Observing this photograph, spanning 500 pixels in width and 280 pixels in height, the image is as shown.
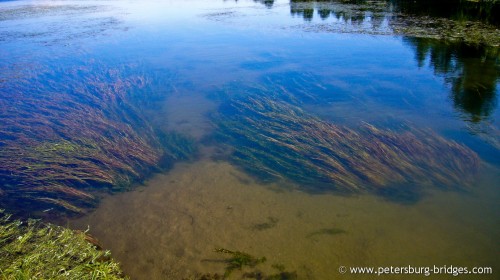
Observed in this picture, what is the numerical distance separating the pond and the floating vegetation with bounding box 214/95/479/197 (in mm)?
38

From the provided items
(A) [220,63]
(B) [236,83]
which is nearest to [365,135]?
(B) [236,83]

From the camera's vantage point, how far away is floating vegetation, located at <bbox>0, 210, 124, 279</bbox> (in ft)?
11.6

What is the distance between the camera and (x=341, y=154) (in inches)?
252

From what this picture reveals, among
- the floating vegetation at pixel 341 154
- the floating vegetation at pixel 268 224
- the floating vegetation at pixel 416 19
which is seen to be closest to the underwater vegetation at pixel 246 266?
the floating vegetation at pixel 268 224

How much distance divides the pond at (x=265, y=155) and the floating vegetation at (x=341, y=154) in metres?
0.04

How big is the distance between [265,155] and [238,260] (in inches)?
109

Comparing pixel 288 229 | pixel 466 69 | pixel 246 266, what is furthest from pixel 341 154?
pixel 466 69

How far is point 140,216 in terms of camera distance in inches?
211

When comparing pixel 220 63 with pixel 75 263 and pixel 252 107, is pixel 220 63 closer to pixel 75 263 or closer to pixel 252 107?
pixel 252 107

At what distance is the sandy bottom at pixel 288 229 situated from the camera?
4324mm

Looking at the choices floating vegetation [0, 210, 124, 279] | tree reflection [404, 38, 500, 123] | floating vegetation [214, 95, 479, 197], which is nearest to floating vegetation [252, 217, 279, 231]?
floating vegetation [214, 95, 479, 197]

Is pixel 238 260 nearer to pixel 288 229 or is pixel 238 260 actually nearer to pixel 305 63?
pixel 288 229

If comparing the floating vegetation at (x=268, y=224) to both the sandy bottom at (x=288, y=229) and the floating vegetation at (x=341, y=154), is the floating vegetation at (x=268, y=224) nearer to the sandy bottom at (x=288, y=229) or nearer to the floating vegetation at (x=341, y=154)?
the sandy bottom at (x=288, y=229)

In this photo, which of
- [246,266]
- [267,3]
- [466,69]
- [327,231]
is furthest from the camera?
[267,3]
